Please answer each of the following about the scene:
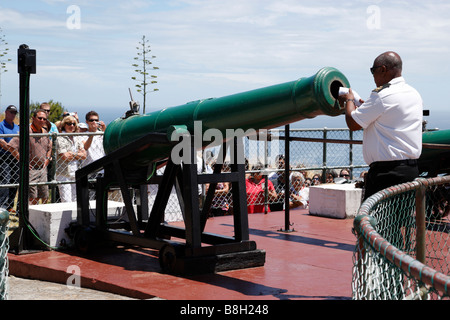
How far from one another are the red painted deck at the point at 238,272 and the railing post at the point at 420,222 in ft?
2.34

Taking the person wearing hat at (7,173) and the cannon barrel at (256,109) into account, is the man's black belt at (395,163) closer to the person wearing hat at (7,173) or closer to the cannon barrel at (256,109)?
the cannon barrel at (256,109)

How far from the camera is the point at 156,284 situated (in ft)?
19.8

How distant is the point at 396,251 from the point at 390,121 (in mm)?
2961

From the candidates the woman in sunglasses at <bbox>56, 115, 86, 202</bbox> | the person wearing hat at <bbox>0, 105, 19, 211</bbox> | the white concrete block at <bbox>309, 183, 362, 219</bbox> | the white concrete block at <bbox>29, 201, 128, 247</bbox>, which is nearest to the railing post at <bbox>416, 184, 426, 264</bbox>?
the white concrete block at <bbox>29, 201, 128, 247</bbox>

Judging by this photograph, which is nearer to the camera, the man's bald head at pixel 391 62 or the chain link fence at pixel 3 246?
the chain link fence at pixel 3 246

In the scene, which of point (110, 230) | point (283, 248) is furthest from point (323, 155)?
point (110, 230)

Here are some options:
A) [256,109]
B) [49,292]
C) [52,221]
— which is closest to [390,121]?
[256,109]

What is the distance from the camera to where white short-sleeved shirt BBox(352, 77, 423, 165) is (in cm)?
541

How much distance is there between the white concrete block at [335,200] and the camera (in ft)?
33.3

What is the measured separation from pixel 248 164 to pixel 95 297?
562 centimetres

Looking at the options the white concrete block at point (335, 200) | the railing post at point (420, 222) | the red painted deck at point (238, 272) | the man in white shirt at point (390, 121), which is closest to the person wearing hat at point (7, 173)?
the red painted deck at point (238, 272)

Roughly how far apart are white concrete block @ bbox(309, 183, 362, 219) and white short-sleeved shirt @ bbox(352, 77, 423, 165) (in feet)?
15.2

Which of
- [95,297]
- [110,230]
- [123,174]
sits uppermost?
[123,174]
